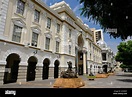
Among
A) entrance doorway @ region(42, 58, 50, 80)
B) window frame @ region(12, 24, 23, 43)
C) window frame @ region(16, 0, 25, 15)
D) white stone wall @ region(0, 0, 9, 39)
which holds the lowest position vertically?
entrance doorway @ region(42, 58, 50, 80)

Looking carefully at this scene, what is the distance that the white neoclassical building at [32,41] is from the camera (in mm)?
14053

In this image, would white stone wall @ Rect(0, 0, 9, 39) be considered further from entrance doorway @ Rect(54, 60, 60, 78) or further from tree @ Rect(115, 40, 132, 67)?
tree @ Rect(115, 40, 132, 67)

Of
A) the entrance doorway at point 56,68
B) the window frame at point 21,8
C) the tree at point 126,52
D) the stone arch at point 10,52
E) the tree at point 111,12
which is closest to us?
the tree at point 111,12

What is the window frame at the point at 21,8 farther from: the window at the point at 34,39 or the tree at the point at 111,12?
the tree at the point at 111,12

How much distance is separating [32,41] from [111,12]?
11573mm

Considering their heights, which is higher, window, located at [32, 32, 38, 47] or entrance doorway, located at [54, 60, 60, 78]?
window, located at [32, 32, 38, 47]

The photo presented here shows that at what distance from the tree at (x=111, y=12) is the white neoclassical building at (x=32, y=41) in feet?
27.5

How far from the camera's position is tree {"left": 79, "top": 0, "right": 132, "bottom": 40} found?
30.9 ft

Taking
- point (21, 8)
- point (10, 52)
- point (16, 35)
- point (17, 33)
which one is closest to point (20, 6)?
point (21, 8)

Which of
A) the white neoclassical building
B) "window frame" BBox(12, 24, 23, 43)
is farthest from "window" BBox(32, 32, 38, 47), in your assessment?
"window frame" BBox(12, 24, 23, 43)

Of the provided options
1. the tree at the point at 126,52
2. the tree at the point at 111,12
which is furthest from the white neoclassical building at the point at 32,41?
the tree at the point at 126,52

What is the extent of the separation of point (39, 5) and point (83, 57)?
2233 centimetres

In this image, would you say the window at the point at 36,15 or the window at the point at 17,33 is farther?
the window at the point at 36,15

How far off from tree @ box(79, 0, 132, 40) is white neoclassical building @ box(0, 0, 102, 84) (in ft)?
27.5
